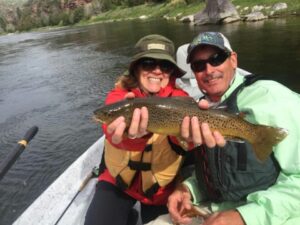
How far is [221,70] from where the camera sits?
337 cm

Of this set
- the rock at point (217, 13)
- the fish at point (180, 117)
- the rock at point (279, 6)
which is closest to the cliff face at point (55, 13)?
the rock at point (217, 13)

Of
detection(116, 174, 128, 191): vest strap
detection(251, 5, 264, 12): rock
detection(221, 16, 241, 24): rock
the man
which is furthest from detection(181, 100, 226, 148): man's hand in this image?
detection(251, 5, 264, 12): rock

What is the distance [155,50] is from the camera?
3967 millimetres

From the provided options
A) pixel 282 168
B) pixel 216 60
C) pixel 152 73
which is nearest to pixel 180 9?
pixel 152 73

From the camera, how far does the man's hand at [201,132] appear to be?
296 centimetres

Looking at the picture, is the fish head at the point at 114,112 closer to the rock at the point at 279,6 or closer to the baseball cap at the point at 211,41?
the baseball cap at the point at 211,41

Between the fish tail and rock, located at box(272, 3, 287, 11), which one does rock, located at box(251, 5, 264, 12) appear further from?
the fish tail

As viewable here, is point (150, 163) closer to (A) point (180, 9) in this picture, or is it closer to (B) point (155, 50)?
(B) point (155, 50)

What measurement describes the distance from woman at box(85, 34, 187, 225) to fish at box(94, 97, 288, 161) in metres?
0.55

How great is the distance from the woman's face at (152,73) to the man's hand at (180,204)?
3.44 ft

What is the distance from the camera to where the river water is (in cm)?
960

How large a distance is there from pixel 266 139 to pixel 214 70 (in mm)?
849

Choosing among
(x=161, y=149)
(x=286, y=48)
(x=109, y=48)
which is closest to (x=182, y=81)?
(x=161, y=149)

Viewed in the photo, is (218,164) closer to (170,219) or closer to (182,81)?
(170,219)
